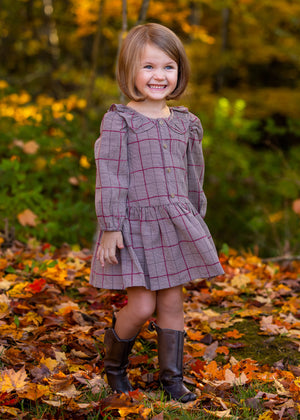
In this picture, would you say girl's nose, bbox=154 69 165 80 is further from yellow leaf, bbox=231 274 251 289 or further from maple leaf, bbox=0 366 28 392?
yellow leaf, bbox=231 274 251 289

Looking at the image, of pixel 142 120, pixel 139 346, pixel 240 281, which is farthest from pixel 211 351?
pixel 142 120

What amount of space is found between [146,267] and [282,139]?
11.5 m

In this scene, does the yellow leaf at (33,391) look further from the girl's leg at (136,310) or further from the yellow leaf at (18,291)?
the yellow leaf at (18,291)

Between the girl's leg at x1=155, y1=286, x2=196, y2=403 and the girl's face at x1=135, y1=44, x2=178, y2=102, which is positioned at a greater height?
the girl's face at x1=135, y1=44, x2=178, y2=102

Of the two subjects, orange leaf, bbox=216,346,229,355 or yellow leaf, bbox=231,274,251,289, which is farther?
yellow leaf, bbox=231,274,251,289

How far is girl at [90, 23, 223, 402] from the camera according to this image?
88.5 inches

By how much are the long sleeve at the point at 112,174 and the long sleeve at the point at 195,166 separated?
0.40 meters

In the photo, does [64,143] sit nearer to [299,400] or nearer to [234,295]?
[234,295]

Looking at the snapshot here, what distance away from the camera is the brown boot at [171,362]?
2.37 m

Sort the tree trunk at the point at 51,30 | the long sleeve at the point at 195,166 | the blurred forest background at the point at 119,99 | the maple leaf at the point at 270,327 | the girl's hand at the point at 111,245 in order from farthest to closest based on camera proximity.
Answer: the tree trunk at the point at 51,30 → the blurred forest background at the point at 119,99 → the maple leaf at the point at 270,327 → the long sleeve at the point at 195,166 → the girl's hand at the point at 111,245

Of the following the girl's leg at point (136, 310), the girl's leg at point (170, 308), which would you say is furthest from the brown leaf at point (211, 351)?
the girl's leg at point (136, 310)

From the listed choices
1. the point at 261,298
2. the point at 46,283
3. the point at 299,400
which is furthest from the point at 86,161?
the point at 299,400

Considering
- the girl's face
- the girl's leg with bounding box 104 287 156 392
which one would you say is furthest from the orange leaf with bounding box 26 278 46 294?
the girl's face

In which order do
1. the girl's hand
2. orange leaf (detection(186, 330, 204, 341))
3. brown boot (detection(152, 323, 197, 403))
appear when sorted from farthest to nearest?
orange leaf (detection(186, 330, 204, 341)) < brown boot (detection(152, 323, 197, 403)) < the girl's hand
